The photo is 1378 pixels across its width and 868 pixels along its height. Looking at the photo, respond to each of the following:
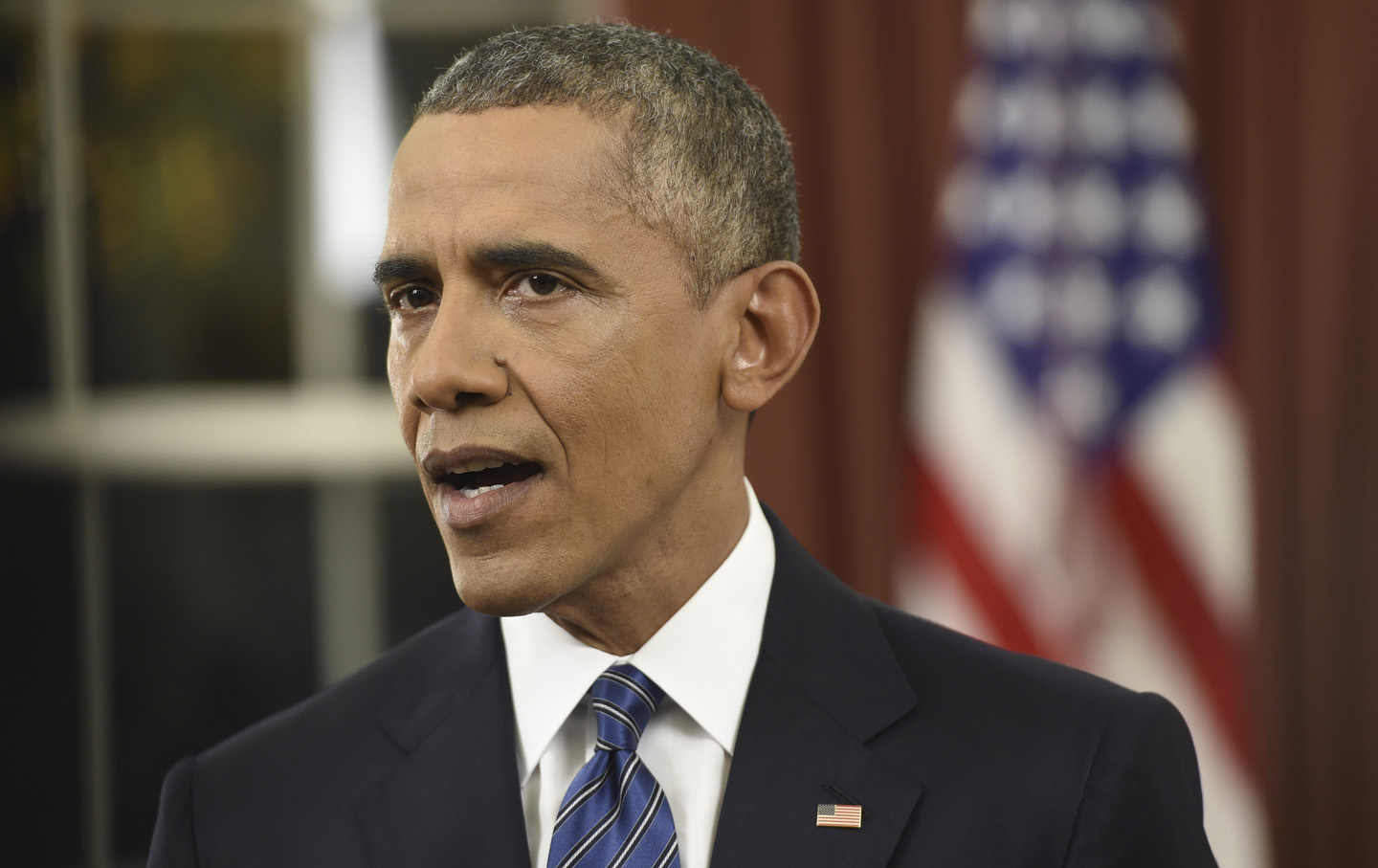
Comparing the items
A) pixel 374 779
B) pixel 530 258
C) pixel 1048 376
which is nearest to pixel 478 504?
pixel 530 258

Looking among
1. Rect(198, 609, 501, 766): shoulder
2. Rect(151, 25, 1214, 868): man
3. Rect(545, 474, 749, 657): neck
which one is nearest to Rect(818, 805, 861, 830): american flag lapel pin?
Rect(151, 25, 1214, 868): man

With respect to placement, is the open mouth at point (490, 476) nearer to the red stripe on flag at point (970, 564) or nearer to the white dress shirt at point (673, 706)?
the white dress shirt at point (673, 706)

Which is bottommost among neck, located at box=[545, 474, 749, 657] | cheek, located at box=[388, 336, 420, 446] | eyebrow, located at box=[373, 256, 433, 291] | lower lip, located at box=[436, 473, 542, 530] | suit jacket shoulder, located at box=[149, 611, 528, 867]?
suit jacket shoulder, located at box=[149, 611, 528, 867]

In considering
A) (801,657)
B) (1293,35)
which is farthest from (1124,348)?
(801,657)

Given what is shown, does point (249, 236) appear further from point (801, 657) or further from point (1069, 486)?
point (801, 657)

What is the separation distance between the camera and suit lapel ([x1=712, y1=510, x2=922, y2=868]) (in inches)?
53.1

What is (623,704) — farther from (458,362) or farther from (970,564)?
(970,564)

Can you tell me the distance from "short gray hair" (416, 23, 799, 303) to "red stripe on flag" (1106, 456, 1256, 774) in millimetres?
2005

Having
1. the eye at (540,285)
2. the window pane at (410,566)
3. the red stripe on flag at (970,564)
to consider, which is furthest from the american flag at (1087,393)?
the eye at (540,285)

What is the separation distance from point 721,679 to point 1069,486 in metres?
2.05

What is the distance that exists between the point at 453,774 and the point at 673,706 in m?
0.24

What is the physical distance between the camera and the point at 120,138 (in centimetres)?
382

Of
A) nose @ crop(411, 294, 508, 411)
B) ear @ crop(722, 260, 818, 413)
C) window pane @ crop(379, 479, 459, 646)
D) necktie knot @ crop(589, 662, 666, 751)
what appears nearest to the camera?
nose @ crop(411, 294, 508, 411)

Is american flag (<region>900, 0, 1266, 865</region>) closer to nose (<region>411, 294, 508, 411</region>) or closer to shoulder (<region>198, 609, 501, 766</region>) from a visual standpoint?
shoulder (<region>198, 609, 501, 766</region>)
